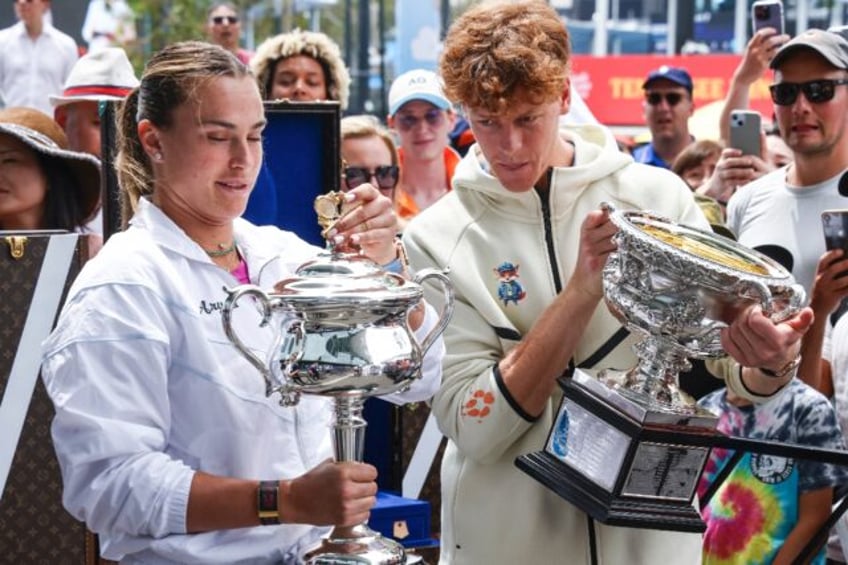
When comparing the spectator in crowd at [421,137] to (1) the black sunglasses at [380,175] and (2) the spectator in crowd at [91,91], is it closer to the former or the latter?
(1) the black sunglasses at [380,175]

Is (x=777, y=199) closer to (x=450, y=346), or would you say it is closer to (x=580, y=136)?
(x=580, y=136)

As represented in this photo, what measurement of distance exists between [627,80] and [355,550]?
1534cm

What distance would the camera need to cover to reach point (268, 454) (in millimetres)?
2500

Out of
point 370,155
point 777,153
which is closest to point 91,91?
point 370,155

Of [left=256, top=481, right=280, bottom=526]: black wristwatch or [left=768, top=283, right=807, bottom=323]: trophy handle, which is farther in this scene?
[left=768, top=283, right=807, bottom=323]: trophy handle

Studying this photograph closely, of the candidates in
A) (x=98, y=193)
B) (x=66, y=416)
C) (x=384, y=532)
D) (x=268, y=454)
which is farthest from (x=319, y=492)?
(x=98, y=193)

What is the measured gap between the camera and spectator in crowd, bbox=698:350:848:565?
12.4ft

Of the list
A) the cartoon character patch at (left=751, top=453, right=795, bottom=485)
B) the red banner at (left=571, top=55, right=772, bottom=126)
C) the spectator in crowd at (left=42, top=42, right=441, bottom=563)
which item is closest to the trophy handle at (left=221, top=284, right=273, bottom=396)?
the spectator in crowd at (left=42, top=42, right=441, bottom=563)

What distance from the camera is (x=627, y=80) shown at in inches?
678

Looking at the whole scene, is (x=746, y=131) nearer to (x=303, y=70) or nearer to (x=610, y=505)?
(x=303, y=70)

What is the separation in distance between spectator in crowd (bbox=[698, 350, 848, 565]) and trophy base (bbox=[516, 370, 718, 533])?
97cm

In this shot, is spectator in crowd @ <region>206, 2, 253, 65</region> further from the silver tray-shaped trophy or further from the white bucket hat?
the silver tray-shaped trophy

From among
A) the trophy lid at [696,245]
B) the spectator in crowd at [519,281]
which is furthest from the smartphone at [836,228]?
the trophy lid at [696,245]

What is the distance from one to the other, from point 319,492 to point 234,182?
557 mm
